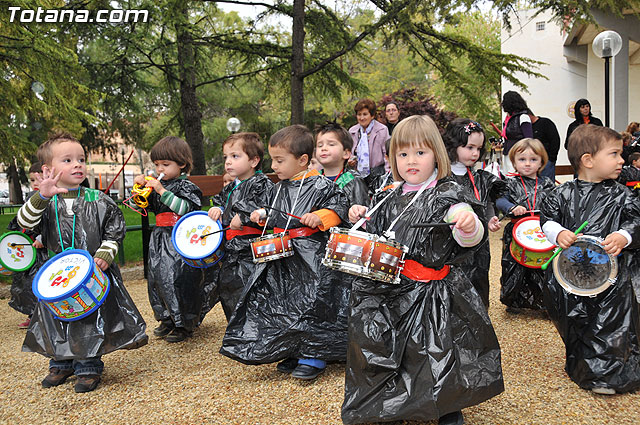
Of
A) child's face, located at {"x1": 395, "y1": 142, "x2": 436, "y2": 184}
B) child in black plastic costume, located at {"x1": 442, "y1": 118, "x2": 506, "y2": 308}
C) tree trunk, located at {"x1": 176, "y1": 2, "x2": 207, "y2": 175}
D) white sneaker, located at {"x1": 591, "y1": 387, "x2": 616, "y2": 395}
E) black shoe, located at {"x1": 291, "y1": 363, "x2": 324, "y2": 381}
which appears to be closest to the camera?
child's face, located at {"x1": 395, "y1": 142, "x2": 436, "y2": 184}

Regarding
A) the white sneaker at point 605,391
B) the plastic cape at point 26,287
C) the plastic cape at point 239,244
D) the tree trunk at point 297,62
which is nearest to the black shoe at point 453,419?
the white sneaker at point 605,391

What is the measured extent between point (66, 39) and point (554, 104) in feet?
50.6

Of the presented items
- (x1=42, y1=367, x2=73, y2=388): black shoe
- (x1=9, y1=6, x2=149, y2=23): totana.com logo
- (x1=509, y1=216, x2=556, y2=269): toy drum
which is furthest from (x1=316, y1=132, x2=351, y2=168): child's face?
(x1=9, y1=6, x2=149, y2=23): totana.com logo

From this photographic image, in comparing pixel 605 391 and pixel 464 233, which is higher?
pixel 464 233

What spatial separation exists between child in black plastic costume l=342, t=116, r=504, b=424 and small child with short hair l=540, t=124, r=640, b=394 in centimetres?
81

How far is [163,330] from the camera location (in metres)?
4.93

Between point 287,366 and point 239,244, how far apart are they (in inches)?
38.0

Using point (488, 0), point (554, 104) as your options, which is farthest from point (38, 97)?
point (554, 104)

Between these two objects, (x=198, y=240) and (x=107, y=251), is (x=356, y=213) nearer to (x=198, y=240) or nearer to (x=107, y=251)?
(x=198, y=240)

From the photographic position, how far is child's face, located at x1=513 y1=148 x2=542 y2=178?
496cm

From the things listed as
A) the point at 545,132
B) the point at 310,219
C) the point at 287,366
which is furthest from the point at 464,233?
the point at 545,132

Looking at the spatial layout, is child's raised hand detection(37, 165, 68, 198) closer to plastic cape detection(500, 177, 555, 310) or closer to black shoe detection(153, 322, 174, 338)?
black shoe detection(153, 322, 174, 338)

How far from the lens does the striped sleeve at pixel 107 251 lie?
346 cm

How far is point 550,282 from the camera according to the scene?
342 centimetres
